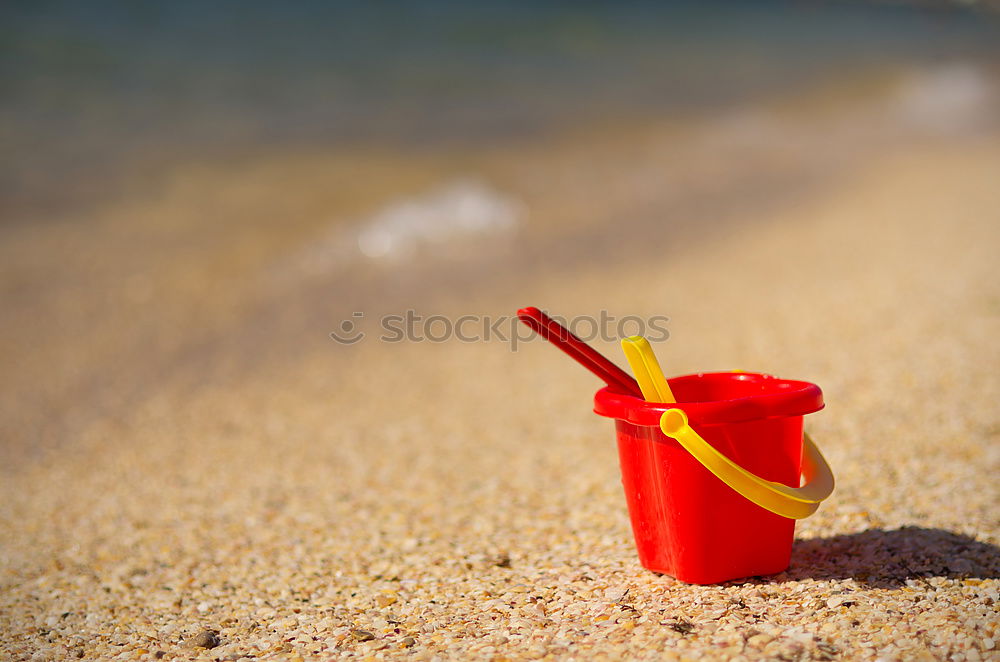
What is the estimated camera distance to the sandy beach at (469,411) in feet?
7.13

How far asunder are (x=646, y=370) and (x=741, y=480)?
33cm

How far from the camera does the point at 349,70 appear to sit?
1249cm

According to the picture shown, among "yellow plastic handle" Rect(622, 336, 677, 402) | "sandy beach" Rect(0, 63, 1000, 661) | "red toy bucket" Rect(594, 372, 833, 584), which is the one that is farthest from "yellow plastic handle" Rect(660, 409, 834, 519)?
"sandy beach" Rect(0, 63, 1000, 661)

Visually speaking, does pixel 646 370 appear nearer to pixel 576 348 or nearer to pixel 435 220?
pixel 576 348

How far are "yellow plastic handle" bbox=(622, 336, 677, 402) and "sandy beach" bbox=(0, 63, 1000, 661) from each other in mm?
497

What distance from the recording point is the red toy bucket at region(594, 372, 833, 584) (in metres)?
2.03

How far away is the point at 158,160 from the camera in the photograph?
9391 millimetres

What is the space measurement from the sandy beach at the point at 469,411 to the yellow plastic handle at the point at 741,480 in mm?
217

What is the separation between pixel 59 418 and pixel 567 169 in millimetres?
6361

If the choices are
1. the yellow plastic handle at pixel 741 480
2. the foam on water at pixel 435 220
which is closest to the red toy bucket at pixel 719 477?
the yellow plastic handle at pixel 741 480

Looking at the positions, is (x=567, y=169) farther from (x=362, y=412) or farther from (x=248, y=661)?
(x=248, y=661)

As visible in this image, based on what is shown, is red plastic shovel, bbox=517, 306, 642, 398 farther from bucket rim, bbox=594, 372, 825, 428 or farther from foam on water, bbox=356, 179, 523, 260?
foam on water, bbox=356, 179, 523, 260

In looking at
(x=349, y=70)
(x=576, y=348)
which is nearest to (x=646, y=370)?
(x=576, y=348)

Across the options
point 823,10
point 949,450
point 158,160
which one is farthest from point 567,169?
point 823,10
